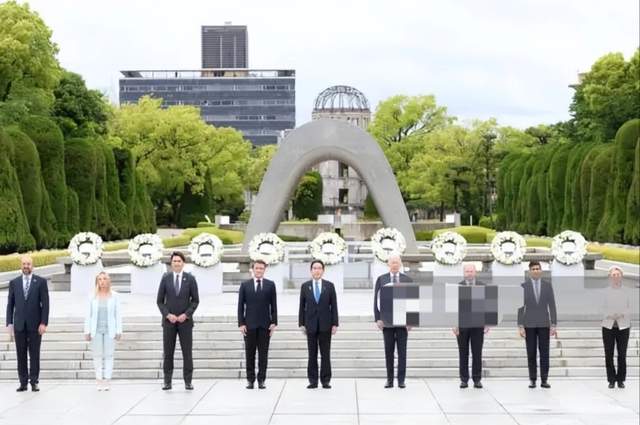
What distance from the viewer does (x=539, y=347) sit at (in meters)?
9.98

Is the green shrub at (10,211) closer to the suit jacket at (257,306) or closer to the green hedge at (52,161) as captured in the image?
the green hedge at (52,161)

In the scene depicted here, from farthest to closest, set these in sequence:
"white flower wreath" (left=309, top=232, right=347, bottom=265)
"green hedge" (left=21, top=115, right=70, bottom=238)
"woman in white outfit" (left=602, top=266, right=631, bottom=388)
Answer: "green hedge" (left=21, top=115, right=70, bottom=238)
"white flower wreath" (left=309, top=232, right=347, bottom=265)
"woman in white outfit" (left=602, top=266, right=631, bottom=388)

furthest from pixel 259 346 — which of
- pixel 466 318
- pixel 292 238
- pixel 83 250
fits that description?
pixel 292 238

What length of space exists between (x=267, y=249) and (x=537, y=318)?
28.7ft

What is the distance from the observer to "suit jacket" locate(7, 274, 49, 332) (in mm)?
9992

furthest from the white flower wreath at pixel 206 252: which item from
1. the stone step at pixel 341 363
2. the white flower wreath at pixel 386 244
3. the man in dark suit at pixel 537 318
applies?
the man in dark suit at pixel 537 318

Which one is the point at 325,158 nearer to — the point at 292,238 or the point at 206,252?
the point at 206,252

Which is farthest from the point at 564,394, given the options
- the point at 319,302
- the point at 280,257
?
the point at 280,257

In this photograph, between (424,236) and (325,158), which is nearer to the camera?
(325,158)

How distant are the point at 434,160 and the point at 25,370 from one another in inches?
1805

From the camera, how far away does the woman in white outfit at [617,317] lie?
9648 mm

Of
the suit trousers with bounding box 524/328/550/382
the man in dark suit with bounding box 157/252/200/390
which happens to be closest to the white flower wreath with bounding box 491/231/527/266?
the suit trousers with bounding box 524/328/550/382

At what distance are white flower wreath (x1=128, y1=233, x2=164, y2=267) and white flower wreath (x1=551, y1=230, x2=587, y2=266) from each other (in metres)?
7.96

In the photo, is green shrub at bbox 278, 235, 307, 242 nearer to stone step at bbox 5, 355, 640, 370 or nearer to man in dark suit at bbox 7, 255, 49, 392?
stone step at bbox 5, 355, 640, 370
